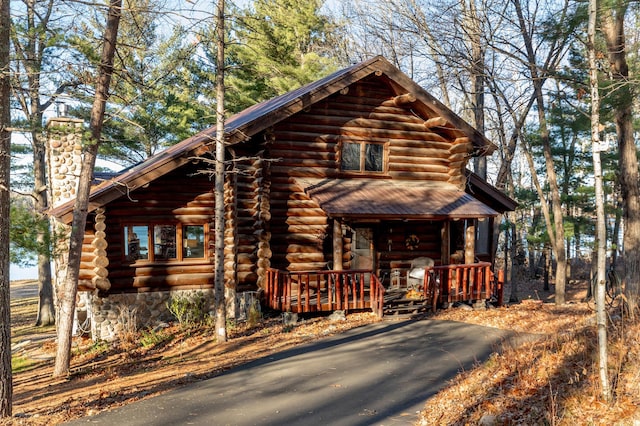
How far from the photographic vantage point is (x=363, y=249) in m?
15.9

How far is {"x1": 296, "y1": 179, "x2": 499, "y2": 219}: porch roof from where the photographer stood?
1351 centimetres

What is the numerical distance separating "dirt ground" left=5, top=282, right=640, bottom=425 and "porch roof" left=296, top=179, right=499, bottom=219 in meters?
2.89

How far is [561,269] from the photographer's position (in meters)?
19.4

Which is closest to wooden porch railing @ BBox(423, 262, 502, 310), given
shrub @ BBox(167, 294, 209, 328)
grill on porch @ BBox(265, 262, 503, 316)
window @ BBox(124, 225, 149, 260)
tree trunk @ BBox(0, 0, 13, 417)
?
grill on porch @ BBox(265, 262, 503, 316)

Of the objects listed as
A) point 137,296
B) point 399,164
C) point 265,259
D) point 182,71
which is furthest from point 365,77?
point 182,71

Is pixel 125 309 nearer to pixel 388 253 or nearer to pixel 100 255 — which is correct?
pixel 100 255

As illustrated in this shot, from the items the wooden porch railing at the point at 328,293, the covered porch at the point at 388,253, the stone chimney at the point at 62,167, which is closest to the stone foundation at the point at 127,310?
the wooden porch railing at the point at 328,293

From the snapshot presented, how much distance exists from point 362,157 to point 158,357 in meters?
8.75

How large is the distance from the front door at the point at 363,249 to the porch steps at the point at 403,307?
181 centimetres

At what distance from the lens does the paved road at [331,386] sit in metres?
6.81

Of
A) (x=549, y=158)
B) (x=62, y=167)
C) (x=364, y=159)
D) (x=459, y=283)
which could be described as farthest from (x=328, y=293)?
(x=549, y=158)

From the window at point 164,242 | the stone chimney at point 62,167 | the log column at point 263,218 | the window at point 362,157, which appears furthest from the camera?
the window at point 362,157

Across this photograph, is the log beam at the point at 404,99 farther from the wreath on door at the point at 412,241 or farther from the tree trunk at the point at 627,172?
the tree trunk at the point at 627,172

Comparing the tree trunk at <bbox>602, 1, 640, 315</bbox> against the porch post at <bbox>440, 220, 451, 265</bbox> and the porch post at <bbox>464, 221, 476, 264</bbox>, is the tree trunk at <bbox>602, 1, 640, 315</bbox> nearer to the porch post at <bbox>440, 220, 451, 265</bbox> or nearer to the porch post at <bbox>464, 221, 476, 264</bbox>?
the porch post at <bbox>464, 221, 476, 264</bbox>
